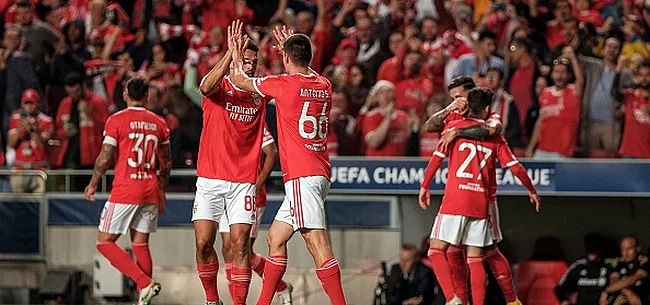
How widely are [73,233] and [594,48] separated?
6.53m

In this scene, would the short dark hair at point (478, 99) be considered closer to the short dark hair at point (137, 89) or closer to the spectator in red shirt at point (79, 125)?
the short dark hair at point (137, 89)

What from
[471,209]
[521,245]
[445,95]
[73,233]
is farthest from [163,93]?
[471,209]

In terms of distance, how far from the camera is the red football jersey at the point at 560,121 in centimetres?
1570

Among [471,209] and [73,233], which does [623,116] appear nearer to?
[471,209]

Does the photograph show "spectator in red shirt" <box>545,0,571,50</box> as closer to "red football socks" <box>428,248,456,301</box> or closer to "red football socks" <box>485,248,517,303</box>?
"red football socks" <box>485,248,517,303</box>

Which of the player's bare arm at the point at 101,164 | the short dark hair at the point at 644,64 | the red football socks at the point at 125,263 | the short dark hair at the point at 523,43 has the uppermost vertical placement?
the short dark hair at the point at 523,43

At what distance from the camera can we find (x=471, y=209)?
12.5 m

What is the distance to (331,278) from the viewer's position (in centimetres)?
1049

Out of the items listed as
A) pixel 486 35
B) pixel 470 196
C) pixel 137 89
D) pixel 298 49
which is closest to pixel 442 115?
pixel 470 196

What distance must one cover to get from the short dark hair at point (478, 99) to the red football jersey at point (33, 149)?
6.25m

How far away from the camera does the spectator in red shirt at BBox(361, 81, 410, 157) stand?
15953 millimetres

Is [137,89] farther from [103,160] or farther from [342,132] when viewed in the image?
[342,132]

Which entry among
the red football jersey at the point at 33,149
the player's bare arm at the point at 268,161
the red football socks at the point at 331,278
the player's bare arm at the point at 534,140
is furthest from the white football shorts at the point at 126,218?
the player's bare arm at the point at 534,140

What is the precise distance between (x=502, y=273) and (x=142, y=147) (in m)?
3.44
